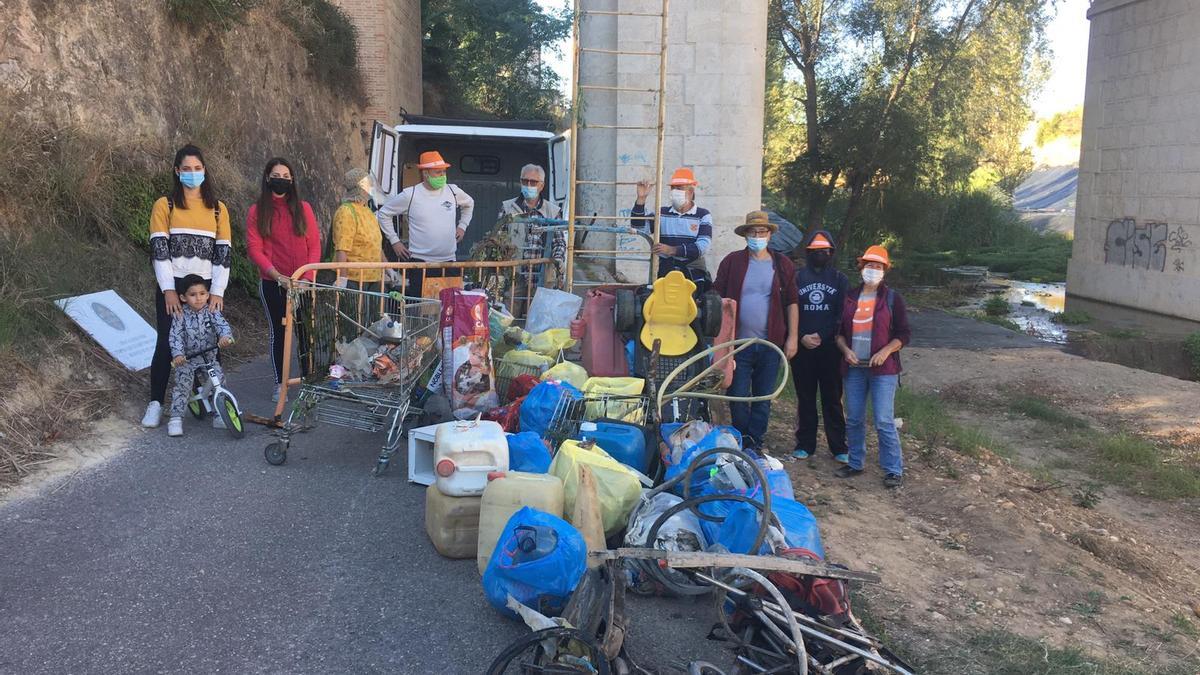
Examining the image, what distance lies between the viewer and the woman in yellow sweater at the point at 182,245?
610 cm

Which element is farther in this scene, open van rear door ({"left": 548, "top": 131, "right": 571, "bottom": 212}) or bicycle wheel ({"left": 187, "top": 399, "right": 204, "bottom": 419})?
open van rear door ({"left": 548, "top": 131, "right": 571, "bottom": 212})

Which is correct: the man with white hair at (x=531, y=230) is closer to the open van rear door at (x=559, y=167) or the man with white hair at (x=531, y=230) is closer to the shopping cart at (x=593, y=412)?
the open van rear door at (x=559, y=167)

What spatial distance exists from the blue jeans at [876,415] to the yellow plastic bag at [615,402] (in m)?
1.57

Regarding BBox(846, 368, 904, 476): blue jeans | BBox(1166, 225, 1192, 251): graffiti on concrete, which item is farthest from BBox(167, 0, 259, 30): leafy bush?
BBox(1166, 225, 1192, 251): graffiti on concrete

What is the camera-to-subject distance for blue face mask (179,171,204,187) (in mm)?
6160

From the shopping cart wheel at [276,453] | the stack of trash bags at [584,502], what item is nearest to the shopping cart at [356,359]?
the shopping cart wheel at [276,453]

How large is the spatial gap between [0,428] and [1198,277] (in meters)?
18.7

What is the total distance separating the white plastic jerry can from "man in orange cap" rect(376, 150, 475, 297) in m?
2.97

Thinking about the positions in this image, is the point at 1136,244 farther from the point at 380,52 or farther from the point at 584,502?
the point at 584,502

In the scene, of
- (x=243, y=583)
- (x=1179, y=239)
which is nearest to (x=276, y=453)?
(x=243, y=583)

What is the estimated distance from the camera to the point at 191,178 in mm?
6180

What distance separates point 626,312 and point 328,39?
13.4 m

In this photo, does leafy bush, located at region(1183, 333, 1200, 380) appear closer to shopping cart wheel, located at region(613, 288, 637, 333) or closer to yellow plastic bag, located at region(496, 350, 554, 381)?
shopping cart wheel, located at region(613, 288, 637, 333)

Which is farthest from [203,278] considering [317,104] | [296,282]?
[317,104]
